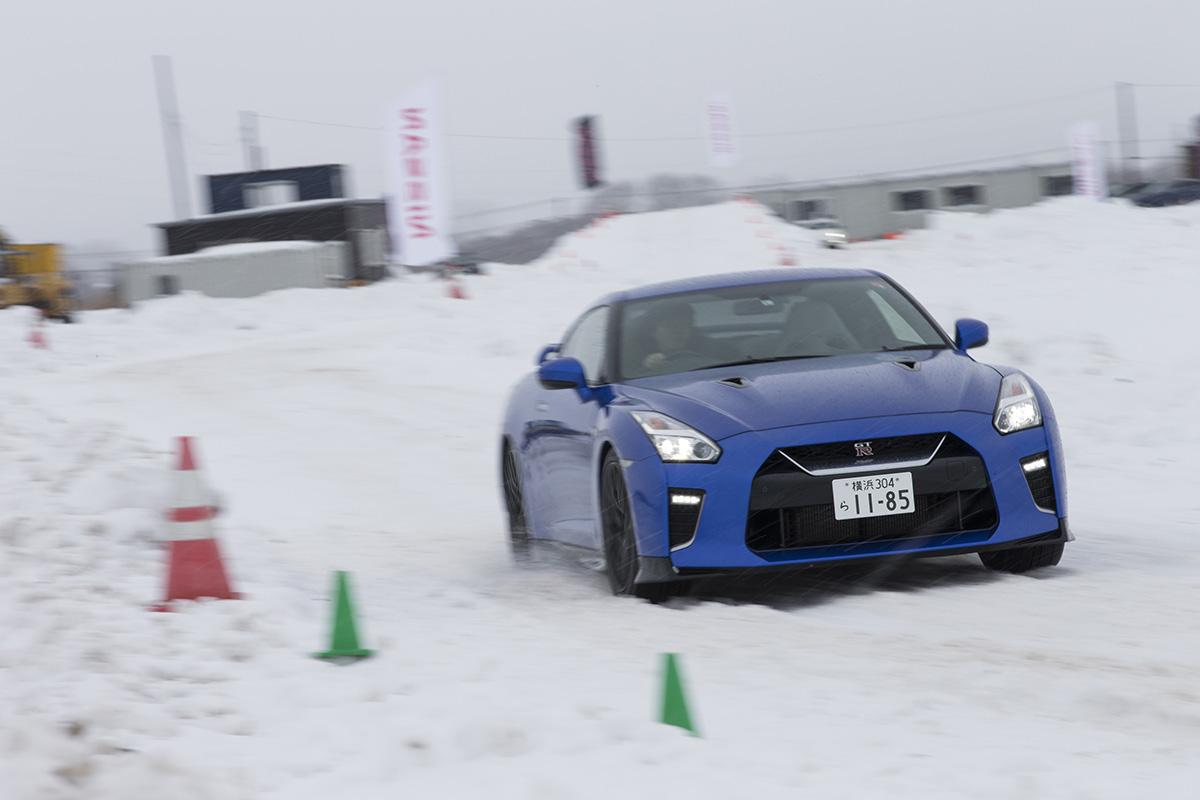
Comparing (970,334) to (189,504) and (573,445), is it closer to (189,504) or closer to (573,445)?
(573,445)

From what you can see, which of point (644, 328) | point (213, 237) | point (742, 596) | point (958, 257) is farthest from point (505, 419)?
point (213, 237)

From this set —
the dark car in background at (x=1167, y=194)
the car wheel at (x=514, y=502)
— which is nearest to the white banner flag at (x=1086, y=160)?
the dark car in background at (x=1167, y=194)

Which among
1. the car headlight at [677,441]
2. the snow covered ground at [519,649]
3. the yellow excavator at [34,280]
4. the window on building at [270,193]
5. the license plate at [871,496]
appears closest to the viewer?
the snow covered ground at [519,649]

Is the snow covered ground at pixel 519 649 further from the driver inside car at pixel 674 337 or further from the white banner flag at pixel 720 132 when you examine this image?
the white banner flag at pixel 720 132

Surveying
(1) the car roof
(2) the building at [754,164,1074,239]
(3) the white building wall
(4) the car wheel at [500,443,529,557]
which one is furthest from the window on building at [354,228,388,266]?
(1) the car roof

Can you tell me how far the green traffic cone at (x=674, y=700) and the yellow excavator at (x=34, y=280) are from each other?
32.2 meters

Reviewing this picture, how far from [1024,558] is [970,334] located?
3.62ft

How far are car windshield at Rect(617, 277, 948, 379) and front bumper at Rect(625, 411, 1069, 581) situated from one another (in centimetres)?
95

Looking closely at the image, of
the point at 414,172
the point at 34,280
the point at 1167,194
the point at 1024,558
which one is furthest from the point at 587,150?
the point at 1024,558

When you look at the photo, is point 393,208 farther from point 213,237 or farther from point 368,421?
point 213,237

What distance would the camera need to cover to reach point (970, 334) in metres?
7.30

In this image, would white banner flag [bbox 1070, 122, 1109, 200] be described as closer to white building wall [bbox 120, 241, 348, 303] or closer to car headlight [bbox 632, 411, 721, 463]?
white building wall [bbox 120, 241, 348, 303]

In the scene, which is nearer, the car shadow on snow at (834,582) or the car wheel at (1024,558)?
the car shadow on snow at (834,582)

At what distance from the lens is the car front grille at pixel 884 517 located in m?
6.13
